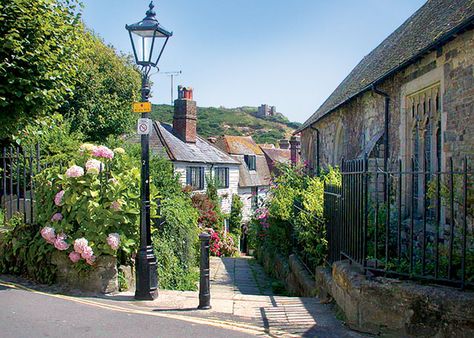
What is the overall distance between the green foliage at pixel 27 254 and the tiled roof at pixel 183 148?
1549 centimetres

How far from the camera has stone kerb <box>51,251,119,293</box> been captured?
23.0 feet

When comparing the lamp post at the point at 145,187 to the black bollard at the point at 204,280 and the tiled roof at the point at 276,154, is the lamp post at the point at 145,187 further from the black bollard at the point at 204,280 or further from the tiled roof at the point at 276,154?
the tiled roof at the point at 276,154

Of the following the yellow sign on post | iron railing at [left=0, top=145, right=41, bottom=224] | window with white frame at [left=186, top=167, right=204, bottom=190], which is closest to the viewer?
the yellow sign on post

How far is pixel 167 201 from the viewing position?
11055mm

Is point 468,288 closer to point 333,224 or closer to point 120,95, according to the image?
point 333,224

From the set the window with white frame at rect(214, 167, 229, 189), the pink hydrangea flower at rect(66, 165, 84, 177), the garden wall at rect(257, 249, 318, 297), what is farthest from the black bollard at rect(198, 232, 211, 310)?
the window with white frame at rect(214, 167, 229, 189)

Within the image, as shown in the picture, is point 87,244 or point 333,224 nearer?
point 87,244

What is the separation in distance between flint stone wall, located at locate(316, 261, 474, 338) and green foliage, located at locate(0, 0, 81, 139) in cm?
601

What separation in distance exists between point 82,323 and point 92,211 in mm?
2062

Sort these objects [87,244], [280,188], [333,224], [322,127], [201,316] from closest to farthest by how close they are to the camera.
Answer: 1. [201,316]
2. [87,244]
3. [333,224]
4. [280,188]
5. [322,127]

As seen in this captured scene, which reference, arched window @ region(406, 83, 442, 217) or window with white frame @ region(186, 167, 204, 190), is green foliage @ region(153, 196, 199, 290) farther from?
Answer: window with white frame @ region(186, 167, 204, 190)

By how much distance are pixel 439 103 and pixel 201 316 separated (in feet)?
21.8

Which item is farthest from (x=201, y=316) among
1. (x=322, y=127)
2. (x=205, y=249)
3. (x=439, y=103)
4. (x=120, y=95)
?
(x=120, y=95)

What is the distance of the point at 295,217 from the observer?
36.6 feet
